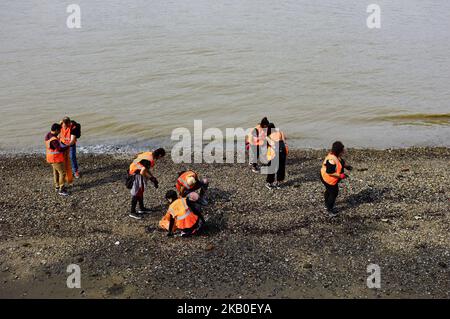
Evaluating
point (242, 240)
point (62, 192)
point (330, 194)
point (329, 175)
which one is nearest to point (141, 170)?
point (242, 240)

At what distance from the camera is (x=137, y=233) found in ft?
34.5

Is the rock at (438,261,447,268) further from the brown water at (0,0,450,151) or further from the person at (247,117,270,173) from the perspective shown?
the brown water at (0,0,450,151)

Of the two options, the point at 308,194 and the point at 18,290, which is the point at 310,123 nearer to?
the point at 308,194

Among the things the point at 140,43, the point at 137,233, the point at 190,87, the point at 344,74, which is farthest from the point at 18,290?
the point at 140,43

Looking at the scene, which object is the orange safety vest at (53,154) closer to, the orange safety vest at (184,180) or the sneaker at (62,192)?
the sneaker at (62,192)

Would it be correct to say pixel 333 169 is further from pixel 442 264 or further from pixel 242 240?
pixel 442 264

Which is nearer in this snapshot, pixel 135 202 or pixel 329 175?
pixel 329 175

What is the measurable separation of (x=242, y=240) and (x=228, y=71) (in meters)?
17.2

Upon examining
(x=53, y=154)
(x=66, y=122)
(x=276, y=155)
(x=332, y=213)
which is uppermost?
(x=66, y=122)

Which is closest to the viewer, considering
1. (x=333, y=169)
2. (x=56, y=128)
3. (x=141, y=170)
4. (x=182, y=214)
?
(x=182, y=214)

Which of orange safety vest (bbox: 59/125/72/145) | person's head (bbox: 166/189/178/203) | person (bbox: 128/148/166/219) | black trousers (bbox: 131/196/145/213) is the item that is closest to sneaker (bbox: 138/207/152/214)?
black trousers (bbox: 131/196/145/213)

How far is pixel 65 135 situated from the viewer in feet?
40.1

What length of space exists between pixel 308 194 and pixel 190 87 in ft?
43.0

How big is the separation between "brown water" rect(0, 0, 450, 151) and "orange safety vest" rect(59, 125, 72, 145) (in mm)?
5581
